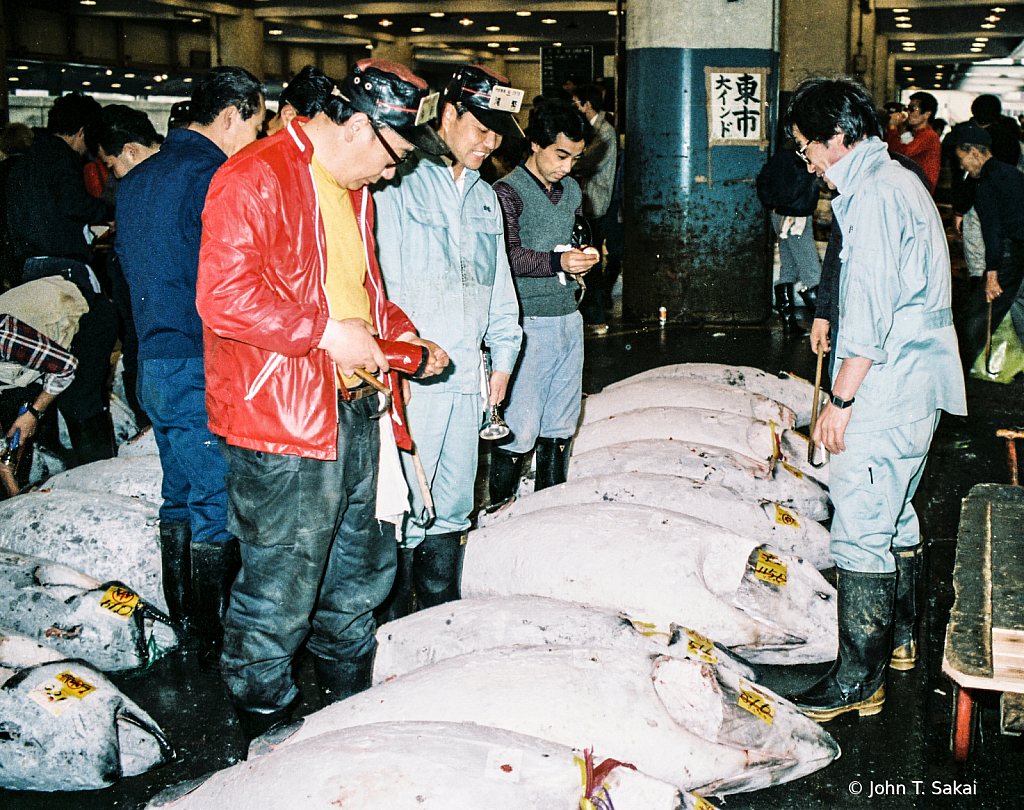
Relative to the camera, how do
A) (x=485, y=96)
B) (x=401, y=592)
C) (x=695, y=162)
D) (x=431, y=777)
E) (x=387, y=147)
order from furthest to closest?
(x=695, y=162) → (x=401, y=592) → (x=485, y=96) → (x=387, y=147) → (x=431, y=777)

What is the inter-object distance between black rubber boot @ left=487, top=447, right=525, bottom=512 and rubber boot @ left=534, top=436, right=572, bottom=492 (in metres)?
0.15

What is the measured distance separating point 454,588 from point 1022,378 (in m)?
5.52

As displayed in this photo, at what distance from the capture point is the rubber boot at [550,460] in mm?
4086

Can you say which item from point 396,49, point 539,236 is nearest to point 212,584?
point 539,236

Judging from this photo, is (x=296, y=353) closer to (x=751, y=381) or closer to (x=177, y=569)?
(x=177, y=569)

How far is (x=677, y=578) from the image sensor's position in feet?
9.53

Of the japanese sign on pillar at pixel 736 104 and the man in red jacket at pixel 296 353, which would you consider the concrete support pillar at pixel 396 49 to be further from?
the man in red jacket at pixel 296 353

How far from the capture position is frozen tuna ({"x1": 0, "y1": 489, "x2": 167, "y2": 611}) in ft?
11.3

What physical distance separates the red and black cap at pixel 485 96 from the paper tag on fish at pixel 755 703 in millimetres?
1698

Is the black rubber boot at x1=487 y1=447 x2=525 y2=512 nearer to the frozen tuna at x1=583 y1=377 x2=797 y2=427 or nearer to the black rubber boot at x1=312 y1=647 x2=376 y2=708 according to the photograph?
the frozen tuna at x1=583 y1=377 x2=797 y2=427

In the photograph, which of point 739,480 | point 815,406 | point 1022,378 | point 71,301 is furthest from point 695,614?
point 1022,378

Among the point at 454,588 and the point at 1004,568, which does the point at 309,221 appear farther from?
the point at 1004,568

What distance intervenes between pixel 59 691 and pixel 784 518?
95.6 inches

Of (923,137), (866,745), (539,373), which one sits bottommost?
(866,745)
